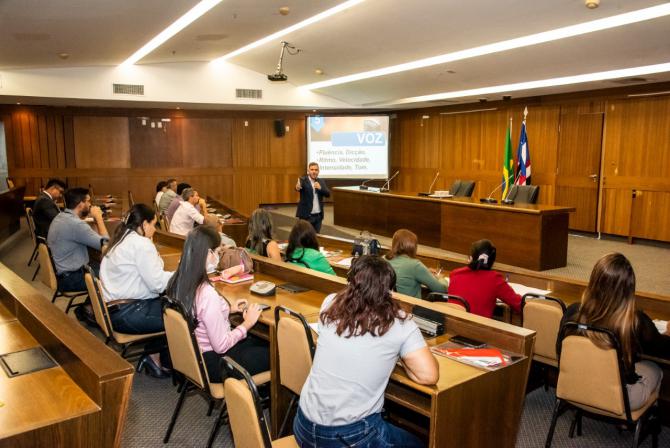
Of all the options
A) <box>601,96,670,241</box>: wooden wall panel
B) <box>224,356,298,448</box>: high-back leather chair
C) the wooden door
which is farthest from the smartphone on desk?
the wooden door

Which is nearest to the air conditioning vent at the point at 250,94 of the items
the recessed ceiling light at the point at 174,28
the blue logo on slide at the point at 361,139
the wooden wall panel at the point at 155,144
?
the recessed ceiling light at the point at 174,28

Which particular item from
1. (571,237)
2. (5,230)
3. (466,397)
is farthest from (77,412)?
(571,237)

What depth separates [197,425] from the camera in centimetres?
315

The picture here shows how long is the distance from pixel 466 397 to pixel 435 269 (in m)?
2.42

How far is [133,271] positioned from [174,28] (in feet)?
18.0

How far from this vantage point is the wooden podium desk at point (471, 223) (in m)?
6.86

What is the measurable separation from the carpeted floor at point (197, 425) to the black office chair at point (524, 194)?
501cm

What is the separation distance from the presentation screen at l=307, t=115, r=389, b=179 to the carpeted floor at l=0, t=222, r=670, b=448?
384 inches

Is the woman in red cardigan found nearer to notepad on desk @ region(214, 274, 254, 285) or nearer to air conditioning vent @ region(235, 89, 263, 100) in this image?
notepad on desk @ region(214, 274, 254, 285)

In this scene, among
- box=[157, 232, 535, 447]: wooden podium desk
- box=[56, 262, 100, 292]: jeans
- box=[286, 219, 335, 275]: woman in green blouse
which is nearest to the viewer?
box=[157, 232, 535, 447]: wooden podium desk

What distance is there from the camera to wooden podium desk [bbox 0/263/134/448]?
1688mm

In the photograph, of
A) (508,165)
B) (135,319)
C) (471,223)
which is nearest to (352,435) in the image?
(135,319)

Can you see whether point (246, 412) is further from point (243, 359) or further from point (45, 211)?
point (45, 211)

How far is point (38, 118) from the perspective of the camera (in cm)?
1238
